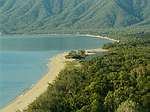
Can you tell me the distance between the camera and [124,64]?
80125 millimetres

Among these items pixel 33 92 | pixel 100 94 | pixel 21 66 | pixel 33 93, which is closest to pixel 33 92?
pixel 33 92

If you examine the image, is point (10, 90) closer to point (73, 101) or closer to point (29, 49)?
point (73, 101)

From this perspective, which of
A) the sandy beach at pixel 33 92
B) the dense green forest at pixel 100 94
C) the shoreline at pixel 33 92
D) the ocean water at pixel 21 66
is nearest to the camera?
the dense green forest at pixel 100 94

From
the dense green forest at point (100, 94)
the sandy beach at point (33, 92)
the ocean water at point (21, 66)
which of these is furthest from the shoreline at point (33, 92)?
the dense green forest at point (100, 94)

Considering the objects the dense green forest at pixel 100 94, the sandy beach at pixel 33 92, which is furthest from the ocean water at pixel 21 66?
the dense green forest at pixel 100 94

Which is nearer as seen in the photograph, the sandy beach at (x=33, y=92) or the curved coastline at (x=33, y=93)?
the curved coastline at (x=33, y=93)

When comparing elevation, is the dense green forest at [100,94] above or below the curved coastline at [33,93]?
above

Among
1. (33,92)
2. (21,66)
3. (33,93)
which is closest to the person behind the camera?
(33,93)

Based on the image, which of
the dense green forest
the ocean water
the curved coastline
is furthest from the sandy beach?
the dense green forest

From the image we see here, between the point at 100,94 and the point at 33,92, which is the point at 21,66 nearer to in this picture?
the point at 33,92

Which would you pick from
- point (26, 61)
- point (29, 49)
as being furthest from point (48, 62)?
point (29, 49)

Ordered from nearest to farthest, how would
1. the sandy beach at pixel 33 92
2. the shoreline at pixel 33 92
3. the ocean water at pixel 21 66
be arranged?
1. the shoreline at pixel 33 92
2. the sandy beach at pixel 33 92
3. the ocean water at pixel 21 66

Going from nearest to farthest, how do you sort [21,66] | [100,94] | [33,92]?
1. [100,94]
2. [33,92]
3. [21,66]

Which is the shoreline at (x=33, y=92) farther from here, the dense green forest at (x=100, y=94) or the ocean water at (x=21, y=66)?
the dense green forest at (x=100, y=94)
